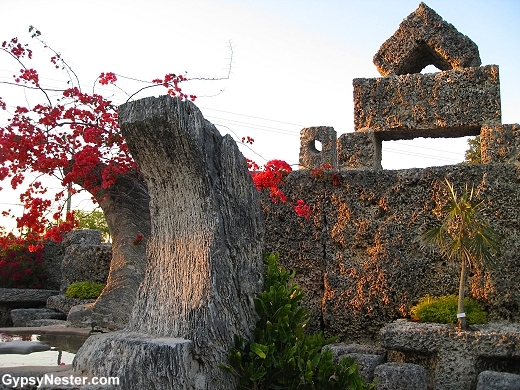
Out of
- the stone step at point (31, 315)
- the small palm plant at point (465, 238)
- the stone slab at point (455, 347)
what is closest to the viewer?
the stone slab at point (455, 347)

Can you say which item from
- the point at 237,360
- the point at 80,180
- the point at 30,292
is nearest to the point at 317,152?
the point at 80,180

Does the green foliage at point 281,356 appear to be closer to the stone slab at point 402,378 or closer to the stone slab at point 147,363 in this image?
the stone slab at point 147,363

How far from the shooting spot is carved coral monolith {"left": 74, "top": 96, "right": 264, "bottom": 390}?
3832 millimetres

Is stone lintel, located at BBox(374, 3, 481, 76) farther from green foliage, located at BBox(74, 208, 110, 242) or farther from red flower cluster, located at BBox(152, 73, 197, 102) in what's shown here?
green foliage, located at BBox(74, 208, 110, 242)

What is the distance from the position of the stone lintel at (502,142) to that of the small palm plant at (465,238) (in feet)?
3.27

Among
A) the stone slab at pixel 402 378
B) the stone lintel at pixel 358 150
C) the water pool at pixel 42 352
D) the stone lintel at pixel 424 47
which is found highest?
the stone lintel at pixel 424 47

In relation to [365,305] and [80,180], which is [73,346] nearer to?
[80,180]

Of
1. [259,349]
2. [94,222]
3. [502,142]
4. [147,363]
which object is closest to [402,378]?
[259,349]

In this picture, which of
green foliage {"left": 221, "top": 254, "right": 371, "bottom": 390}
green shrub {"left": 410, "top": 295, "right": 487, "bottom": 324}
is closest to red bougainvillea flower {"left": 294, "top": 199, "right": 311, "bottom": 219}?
green shrub {"left": 410, "top": 295, "right": 487, "bottom": 324}

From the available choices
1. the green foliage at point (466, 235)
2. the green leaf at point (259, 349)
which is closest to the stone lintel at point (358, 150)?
the green foliage at point (466, 235)

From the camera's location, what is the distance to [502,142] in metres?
7.12

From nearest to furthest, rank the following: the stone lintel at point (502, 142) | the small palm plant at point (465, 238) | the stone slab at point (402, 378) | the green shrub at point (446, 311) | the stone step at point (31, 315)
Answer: the stone slab at point (402, 378)
the small palm plant at point (465, 238)
the green shrub at point (446, 311)
the stone lintel at point (502, 142)
the stone step at point (31, 315)

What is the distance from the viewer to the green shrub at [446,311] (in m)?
6.48
